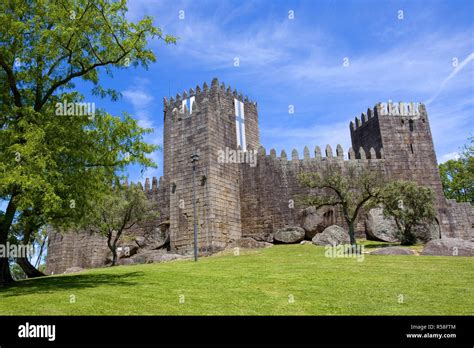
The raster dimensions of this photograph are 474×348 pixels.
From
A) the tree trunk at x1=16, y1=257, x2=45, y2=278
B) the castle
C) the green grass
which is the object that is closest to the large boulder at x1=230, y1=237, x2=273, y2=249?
the castle

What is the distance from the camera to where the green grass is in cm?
795

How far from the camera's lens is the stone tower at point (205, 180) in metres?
25.1

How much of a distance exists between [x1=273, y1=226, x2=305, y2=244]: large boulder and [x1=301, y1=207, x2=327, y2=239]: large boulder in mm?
456

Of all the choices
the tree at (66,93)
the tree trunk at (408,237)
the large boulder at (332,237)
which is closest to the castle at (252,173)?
the large boulder at (332,237)

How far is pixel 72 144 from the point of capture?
13586 mm

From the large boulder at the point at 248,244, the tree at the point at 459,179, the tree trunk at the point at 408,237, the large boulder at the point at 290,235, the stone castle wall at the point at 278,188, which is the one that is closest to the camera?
the tree trunk at the point at 408,237

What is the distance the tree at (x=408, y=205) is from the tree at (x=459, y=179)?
28574mm

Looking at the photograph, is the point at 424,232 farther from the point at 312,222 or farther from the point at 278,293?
the point at 278,293

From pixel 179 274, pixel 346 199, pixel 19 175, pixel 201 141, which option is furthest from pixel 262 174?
pixel 19 175

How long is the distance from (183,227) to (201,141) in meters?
5.86

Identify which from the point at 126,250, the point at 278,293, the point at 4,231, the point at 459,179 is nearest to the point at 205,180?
the point at 126,250

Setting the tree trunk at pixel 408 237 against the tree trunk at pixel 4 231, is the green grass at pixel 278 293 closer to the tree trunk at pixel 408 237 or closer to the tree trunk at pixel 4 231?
the tree trunk at pixel 4 231

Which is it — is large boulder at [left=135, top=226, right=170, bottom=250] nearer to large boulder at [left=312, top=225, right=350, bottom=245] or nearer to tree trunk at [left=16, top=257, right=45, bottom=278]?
tree trunk at [left=16, top=257, right=45, bottom=278]
